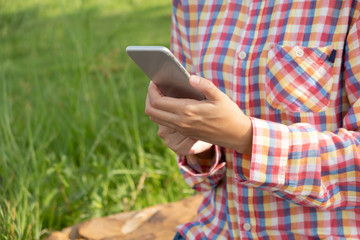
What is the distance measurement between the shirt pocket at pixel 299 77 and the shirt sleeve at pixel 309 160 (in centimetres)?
7

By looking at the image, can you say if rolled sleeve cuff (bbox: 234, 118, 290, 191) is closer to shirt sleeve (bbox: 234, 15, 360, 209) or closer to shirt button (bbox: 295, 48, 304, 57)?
shirt sleeve (bbox: 234, 15, 360, 209)

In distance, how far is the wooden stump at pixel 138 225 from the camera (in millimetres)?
1608

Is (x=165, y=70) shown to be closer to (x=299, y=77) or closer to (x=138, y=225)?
(x=299, y=77)

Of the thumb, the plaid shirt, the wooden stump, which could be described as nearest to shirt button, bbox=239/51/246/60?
the plaid shirt

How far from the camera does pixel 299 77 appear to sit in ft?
3.67

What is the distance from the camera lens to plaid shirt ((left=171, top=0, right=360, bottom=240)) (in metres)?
1.01

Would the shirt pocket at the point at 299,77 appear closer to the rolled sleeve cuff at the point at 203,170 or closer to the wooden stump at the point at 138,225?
the rolled sleeve cuff at the point at 203,170

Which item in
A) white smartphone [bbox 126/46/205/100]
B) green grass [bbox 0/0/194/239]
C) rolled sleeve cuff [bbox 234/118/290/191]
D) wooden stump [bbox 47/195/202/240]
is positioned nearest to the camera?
white smartphone [bbox 126/46/205/100]

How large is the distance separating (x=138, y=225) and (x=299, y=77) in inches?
31.8

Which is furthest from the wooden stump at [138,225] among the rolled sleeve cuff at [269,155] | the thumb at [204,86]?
the thumb at [204,86]

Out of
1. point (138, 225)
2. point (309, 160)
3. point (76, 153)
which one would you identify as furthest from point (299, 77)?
point (76, 153)

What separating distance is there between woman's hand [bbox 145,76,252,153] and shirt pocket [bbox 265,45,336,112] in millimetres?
152

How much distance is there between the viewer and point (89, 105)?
2480 millimetres

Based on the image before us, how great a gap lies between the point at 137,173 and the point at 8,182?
655mm
